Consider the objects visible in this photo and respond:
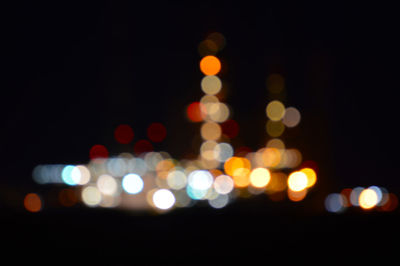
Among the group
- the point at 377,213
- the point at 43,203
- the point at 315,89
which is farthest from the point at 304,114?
the point at 377,213

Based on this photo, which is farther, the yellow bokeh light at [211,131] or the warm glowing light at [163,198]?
the yellow bokeh light at [211,131]

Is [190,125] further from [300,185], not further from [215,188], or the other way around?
[300,185]

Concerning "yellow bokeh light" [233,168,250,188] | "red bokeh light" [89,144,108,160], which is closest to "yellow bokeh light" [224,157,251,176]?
"yellow bokeh light" [233,168,250,188]

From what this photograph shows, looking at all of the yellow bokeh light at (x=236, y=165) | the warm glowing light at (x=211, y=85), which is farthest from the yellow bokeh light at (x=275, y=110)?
the warm glowing light at (x=211, y=85)

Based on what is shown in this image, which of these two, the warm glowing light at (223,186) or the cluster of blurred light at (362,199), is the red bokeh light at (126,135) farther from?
the cluster of blurred light at (362,199)

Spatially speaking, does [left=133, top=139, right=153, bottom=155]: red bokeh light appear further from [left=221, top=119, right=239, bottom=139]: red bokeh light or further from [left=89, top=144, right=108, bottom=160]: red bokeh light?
[left=221, top=119, right=239, bottom=139]: red bokeh light

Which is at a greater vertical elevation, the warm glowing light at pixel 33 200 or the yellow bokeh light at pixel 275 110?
the yellow bokeh light at pixel 275 110

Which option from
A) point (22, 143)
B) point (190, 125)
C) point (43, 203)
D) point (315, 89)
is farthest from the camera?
point (190, 125)

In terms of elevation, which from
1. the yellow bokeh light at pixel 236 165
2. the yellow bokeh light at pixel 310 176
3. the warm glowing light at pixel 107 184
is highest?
the yellow bokeh light at pixel 236 165
